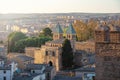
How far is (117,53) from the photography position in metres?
7.11

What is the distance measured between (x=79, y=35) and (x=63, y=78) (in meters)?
18.0

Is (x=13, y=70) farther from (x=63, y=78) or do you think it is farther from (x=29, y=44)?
(x=29, y=44)

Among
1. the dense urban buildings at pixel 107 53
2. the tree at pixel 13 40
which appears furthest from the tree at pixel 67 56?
the dense urban buildings at pixel 107 53

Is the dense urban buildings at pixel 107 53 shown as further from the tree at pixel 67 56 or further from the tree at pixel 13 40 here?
the tree at pixel 13 40

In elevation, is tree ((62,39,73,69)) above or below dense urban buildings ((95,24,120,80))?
below

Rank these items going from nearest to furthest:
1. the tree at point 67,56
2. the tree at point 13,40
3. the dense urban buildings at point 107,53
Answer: the dense urban buildings at point 107,53 → the tree at point 67,56 → the tree at point 13,40

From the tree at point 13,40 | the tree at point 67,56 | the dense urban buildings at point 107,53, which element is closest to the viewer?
the dense urban buildings at point 107,53

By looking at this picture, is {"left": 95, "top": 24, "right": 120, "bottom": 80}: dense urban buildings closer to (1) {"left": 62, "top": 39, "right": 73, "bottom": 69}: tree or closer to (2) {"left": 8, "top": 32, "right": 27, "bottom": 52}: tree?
(1) {"left": 62, "top": 39, "right": 73, "bottom": 69}: tree

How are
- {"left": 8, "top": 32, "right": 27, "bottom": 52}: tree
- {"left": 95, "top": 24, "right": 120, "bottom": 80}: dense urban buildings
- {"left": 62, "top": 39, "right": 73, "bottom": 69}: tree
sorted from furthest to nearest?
{"left": 8, "top": 32, "right": 27, "bottom": 52}: tree < {"left": 62, "top": 39, "right": 73, "bottom": 69}: tree < {"left": 95, "top": 24, "right": 120, "bottom": 80}: dense urban buildings

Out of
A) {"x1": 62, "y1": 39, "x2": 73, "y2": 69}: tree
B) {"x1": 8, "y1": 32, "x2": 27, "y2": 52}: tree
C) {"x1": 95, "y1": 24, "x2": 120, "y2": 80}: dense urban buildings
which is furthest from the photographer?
{"x1": 8, "y1": 32, "x2": 27, "y2": 52}: tree

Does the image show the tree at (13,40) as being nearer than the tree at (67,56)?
No

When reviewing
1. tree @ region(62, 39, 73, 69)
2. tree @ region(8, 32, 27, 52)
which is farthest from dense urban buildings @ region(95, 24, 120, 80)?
tree @ region(8, 32, 27, 52)

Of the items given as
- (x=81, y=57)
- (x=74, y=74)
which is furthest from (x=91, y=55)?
(x=74, y=74)

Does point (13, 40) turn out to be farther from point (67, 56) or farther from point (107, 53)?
point (107, 53)
